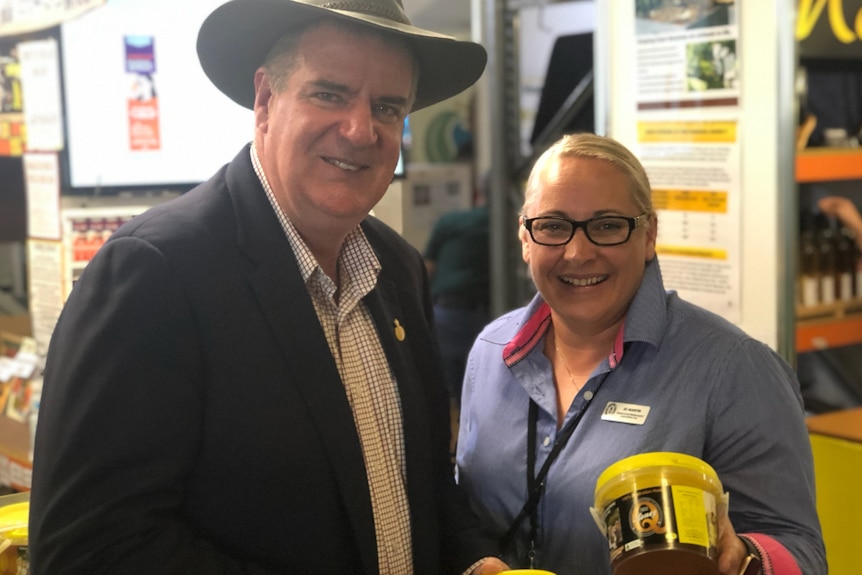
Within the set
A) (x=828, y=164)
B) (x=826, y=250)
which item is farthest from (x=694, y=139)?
(x=826, y=250)

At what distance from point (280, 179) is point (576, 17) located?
389 centimetres

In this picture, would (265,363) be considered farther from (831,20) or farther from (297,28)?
(831,20)

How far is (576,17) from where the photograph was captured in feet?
16.7

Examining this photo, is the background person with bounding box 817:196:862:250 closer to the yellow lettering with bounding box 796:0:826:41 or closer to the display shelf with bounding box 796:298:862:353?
the display shelf with bounding box 796:298:862:353

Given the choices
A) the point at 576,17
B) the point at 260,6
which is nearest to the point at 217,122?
the point at 260,6

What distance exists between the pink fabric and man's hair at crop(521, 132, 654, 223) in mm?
631

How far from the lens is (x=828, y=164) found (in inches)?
129

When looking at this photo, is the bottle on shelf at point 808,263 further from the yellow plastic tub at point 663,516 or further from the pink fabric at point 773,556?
the yellow plastic tub at point 663,516

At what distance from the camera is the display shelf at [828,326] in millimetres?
3324

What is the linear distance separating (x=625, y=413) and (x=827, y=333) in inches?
78.2

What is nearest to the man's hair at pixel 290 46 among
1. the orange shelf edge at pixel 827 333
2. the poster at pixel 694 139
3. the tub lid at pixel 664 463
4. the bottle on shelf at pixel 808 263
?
the tub lid at pixel 664 463

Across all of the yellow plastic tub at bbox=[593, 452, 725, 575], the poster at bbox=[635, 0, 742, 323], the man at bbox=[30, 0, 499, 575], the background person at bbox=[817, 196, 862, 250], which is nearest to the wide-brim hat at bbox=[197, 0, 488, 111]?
the man at bbox=[30, 0, 499, 575]

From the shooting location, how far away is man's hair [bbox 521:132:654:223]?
1.82 metres

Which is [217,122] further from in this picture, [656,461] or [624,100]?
[656,461]
